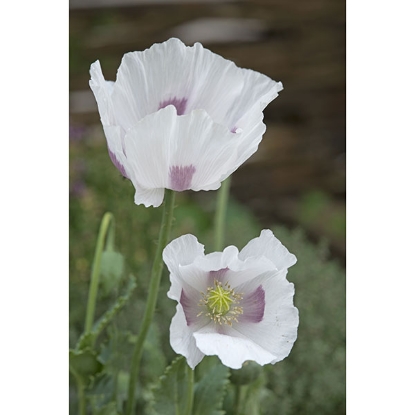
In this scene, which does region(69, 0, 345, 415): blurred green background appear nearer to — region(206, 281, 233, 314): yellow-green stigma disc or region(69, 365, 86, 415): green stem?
region(69, 365, 86, 415): green stem

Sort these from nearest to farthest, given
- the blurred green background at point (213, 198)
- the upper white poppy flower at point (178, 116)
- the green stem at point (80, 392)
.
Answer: the upper white poppy flower at point (178, 116), the green stem at point (80, 392), the blurred green background at point (213, 198)

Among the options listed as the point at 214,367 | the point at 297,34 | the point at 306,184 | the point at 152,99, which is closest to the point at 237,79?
the point at 152,99

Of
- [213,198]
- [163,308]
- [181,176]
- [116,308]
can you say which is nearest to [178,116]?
[181,176]

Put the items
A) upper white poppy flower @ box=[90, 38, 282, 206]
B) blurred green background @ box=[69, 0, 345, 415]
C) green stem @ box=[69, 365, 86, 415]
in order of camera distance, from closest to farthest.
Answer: upper white poppy flower @ box=[90, 38, 282, 206]
green stem @ box=[69, 365, 86, 415]
blurred green background @ box=[69, 0, 345, 415]

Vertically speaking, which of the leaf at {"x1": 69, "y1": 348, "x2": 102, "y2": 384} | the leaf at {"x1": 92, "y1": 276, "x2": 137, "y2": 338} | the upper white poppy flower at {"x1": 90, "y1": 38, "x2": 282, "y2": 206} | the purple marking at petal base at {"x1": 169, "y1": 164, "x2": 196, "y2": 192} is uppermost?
the upper white poppy flower at {"x1": 90, "y1": 38, "x2": 282, "y2": 206}

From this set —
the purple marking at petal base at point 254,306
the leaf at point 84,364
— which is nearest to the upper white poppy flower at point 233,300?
the purple marking at petal base at point 254,306

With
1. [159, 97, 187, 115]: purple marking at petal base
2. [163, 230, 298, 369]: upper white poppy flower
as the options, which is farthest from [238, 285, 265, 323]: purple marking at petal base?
[159, 97, 187, 115]: purple marking at petal base

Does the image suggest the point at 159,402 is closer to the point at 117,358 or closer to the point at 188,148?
the point at 117,358

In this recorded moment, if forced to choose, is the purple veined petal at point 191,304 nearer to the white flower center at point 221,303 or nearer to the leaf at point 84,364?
the white flower center at point 221,303
